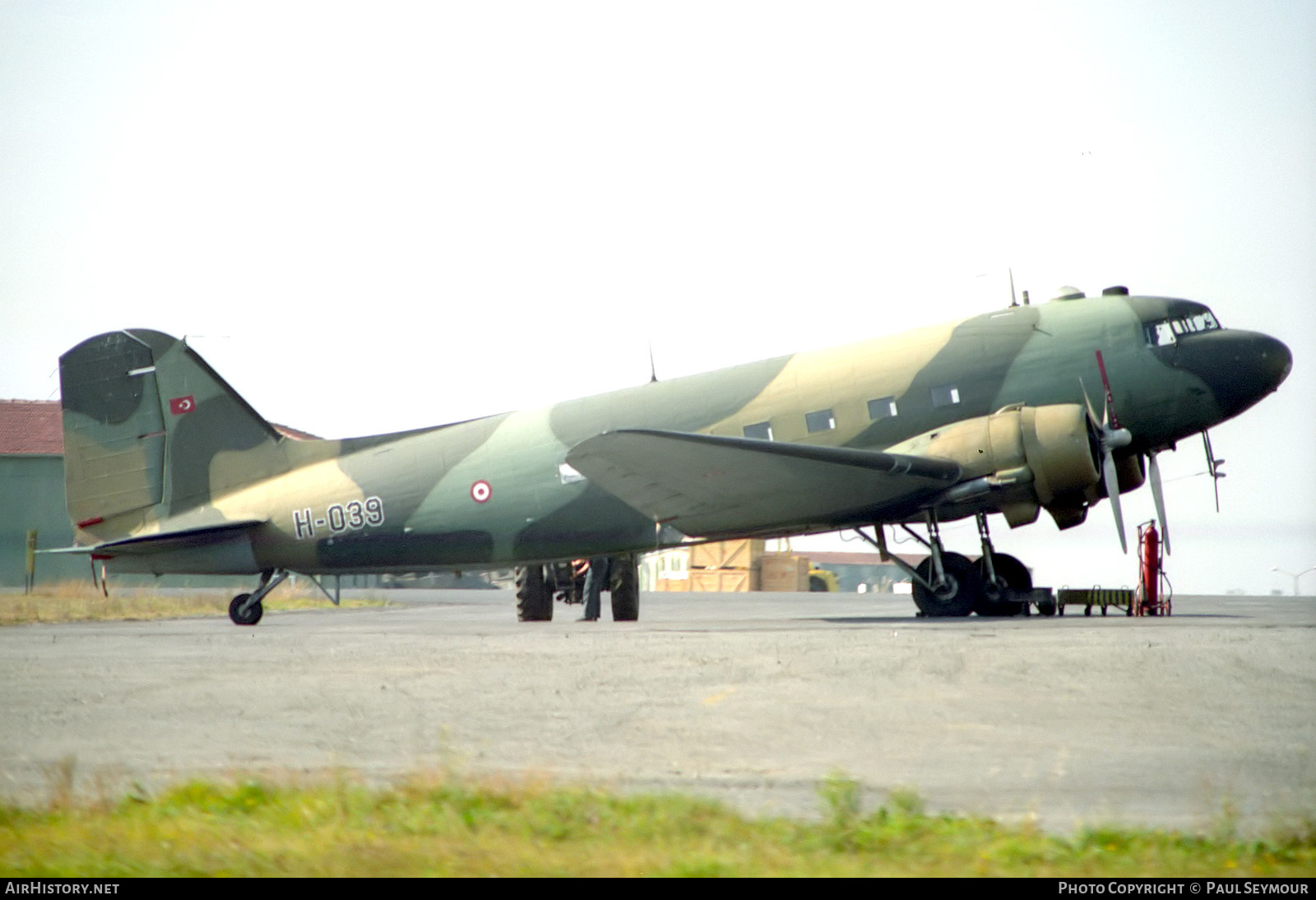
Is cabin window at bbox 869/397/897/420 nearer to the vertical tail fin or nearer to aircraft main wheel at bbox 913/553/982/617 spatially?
aircraft main wheel at bbox 913/553/982/617

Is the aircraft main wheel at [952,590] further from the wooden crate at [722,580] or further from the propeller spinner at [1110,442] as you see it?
the wooden crate at [722,580]

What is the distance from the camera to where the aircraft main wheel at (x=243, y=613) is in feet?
74.6

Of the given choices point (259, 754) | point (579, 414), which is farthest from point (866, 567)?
point (259, 754)

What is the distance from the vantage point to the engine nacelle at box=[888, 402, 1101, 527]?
60.6 ft

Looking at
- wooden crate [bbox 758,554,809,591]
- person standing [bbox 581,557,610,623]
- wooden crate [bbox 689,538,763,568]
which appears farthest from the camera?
wooden crate [bbox 758,554,809,591]

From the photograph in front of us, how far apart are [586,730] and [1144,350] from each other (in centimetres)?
1490

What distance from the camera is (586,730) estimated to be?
7.92 metres

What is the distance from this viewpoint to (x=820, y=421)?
21.0m

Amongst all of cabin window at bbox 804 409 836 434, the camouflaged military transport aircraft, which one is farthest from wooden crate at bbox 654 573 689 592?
cabin window at bbox 804 409 836 434

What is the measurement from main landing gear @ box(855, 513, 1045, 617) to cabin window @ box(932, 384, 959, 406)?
1916mm

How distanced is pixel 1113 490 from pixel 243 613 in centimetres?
1561

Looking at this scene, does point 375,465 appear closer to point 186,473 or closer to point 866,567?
point 186,473

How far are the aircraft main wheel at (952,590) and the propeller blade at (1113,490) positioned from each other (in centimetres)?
240
